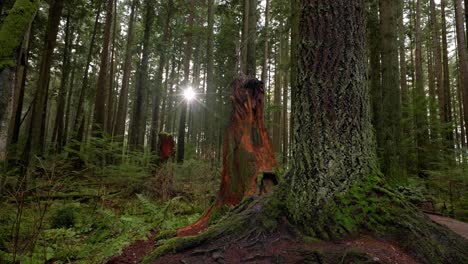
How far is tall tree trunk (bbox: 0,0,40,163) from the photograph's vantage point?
12.5 ft

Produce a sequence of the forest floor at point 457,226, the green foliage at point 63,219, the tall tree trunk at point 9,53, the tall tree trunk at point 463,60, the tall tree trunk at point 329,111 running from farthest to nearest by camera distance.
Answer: the tall tree trunk at point 463,60 → the green foliage at point 63,219 → the tall tree trunk at point 9,53 → the forest floor at point 457,226 → the tall tree trunk at point 329,111

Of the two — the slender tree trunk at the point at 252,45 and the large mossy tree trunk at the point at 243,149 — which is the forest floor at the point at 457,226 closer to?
the large mossy tree trunk at the point at 243,149

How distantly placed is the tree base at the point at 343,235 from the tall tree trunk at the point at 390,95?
16.0 feet

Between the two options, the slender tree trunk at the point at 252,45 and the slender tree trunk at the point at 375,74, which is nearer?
the slender tree trunk at the point at 375,74

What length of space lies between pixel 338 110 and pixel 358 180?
68cm

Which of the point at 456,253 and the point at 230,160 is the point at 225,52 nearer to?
the point at 230,160

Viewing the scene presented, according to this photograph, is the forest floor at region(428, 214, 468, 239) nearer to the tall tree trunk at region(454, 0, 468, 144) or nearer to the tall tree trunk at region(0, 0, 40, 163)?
the tall tree trunk at region(0, 0, 40, 163)

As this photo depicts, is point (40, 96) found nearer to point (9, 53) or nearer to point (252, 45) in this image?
point (9, 53)

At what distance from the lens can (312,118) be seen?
2.64 metres

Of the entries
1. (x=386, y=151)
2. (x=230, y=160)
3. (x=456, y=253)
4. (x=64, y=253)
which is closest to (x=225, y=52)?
(x=386, y=151)

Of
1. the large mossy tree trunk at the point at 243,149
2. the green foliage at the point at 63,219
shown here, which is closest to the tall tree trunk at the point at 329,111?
the large mossy tree trunk at the point at 243,149

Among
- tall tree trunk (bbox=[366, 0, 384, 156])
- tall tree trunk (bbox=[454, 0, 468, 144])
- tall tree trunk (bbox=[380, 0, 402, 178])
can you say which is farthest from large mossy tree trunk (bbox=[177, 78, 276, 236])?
tall tree trunk (bbox=[454, 0, 468, 144])

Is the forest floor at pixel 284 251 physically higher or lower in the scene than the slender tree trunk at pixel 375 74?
lower

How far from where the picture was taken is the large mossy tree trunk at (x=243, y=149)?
458 centimetres
